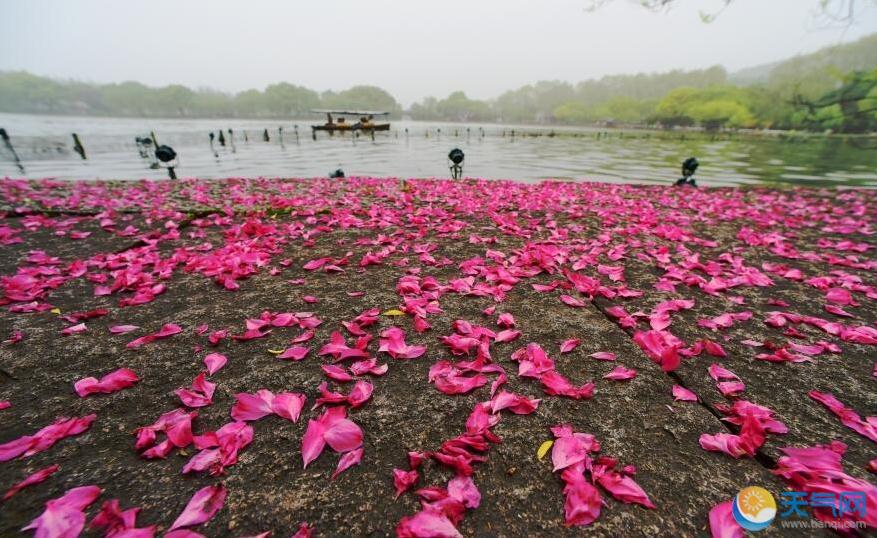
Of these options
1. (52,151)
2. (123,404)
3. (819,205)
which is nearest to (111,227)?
(123,404)

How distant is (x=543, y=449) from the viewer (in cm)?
156

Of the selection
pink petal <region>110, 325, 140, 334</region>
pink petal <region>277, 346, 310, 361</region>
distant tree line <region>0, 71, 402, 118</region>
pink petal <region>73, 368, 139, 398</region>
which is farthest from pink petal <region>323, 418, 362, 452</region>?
distant tree line <region>0, 71, 402, 118</region>

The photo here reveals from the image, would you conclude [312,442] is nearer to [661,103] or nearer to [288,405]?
[288,405]

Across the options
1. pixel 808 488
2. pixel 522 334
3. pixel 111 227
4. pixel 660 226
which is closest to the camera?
pixel 808 488

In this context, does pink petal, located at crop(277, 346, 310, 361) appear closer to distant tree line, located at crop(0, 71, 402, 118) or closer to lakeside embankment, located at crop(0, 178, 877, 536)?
lakeside embankment, located at crop(0, 178, 877, 536)

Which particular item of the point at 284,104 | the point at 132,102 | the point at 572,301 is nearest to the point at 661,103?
the point at 572,301

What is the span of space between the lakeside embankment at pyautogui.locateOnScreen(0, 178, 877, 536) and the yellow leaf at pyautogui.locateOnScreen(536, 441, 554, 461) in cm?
3

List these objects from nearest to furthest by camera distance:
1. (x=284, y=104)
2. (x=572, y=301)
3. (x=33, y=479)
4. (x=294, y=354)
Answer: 1. (x=33, y=479)
2. (x=294, y=354)
3. (x=572, y=301)
4. (x=284, y=104)

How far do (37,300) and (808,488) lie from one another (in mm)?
4875

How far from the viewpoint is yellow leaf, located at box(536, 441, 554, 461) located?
154 cm

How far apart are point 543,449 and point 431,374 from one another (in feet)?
2.30

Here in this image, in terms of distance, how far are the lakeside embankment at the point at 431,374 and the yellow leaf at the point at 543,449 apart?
3 centimetres

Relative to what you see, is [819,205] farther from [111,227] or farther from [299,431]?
[111,227]

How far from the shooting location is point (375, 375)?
2.04 m
